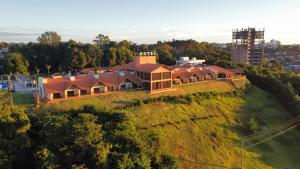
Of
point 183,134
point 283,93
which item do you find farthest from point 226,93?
point 183,134

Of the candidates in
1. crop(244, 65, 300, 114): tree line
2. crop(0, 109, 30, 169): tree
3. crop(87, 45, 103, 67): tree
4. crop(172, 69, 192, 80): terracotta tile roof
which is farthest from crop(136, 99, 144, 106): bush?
crop(87, 45, 103, 67): tree

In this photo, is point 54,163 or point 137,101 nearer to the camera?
point 54,163

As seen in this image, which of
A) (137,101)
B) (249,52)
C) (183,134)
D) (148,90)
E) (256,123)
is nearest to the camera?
(183,134)

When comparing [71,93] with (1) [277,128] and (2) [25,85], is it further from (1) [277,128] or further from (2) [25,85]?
(1) [277,128]

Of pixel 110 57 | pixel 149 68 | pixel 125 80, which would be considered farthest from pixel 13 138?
pixel 110 57

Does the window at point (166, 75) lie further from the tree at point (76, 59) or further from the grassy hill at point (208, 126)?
the tree at point (76, 59)

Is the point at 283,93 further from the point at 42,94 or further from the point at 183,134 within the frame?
the point at 42,94

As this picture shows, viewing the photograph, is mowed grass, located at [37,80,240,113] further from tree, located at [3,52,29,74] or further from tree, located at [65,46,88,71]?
tree, located at [3,52,29,74]
